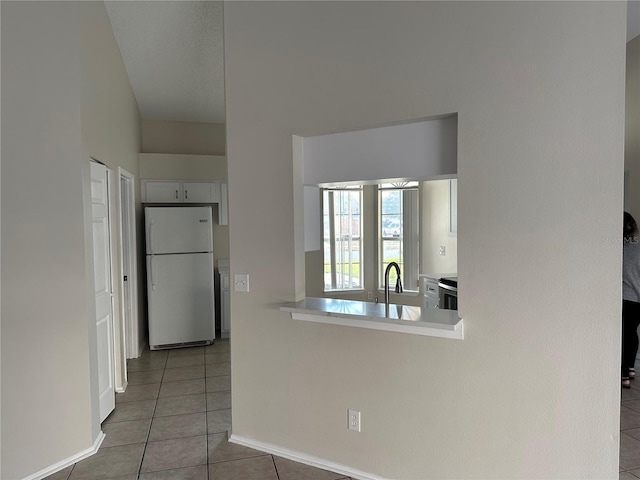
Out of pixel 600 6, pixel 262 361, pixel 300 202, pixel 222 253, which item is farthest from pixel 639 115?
pixel 222 253

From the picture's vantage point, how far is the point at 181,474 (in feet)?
7.95

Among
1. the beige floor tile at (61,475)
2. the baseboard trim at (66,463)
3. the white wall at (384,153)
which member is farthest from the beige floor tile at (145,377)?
the white wall at (384,153)

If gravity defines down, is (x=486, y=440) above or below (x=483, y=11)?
below

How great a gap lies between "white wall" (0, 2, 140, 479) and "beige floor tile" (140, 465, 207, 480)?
21.1 inches

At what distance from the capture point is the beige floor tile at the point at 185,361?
4301 millimetres

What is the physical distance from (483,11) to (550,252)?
1.12 m

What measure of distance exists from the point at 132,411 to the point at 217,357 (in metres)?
1.33

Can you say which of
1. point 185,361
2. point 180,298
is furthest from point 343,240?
point 185,361

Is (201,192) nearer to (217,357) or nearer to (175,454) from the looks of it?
(217,357)

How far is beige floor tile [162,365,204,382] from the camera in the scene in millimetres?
3938

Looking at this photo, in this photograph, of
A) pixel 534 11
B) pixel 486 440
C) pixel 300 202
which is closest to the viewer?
pixel 534 11

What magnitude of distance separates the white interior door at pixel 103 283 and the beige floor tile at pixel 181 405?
1.21ft

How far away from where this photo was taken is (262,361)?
2.63 metres

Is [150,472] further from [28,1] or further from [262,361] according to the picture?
[28,1]
